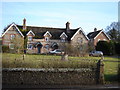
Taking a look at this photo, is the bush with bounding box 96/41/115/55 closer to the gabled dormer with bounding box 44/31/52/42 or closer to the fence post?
the gabled dormer with bounding box 44/31/52/42

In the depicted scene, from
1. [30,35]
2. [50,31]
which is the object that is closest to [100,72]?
[30,35]

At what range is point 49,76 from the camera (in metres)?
8.21

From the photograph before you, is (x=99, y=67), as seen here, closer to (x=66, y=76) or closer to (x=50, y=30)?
(x=66, y=76)

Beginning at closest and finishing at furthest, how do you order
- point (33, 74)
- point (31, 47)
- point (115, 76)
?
point (33, 74)
point (115, 76)
point (31, 47)

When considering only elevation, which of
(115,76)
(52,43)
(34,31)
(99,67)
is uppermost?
(34,31)

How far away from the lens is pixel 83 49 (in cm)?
2716

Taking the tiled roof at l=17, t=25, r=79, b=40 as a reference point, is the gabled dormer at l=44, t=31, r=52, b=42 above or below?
below

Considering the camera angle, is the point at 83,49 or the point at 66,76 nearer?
the point at 66,76

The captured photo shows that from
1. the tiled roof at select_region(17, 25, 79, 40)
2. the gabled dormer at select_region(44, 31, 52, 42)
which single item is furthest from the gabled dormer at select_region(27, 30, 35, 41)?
the gabled dormer at select_region(44, 31, 52, 42)

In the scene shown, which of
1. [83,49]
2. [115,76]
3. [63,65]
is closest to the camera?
[63,65]

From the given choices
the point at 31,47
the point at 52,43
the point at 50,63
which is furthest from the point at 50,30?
the point at 50,63

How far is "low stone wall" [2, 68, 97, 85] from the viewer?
7.98m

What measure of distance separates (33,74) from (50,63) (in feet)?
3.85

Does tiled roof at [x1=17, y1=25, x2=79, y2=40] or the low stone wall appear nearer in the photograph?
the low stone wall
